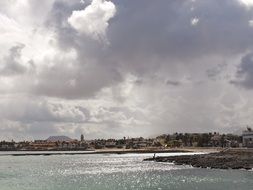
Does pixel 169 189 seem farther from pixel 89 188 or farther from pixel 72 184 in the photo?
pixel 72 184

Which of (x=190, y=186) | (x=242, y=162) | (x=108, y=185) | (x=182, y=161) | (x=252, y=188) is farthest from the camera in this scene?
(x=182, y=161)

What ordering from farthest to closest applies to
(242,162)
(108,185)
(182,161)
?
(182,161) → (242,162) → (108,185)

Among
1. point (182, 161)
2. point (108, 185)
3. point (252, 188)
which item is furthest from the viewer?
point (182, 161)

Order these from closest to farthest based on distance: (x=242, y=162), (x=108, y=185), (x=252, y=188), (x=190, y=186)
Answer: (x=252, y=188) < (x=190, y=186) < (x=108, y=185) < (x=242, y=162)

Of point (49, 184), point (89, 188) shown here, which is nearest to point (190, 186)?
point (89, 188)

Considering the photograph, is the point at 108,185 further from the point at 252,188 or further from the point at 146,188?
the point at 252,188

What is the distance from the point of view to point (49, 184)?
8556 cm

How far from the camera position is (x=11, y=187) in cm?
7944

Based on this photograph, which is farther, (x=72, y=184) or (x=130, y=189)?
(x=72, y=184)

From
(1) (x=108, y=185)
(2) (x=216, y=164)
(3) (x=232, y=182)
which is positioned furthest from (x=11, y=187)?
(2) (x=216, y=164)

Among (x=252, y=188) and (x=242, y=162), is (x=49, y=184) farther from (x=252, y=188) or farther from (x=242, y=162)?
(x=242, y=162)

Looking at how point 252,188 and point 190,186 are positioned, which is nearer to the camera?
point 252,188

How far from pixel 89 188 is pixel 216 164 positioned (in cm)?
5744

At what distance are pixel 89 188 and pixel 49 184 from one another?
10.3 m
